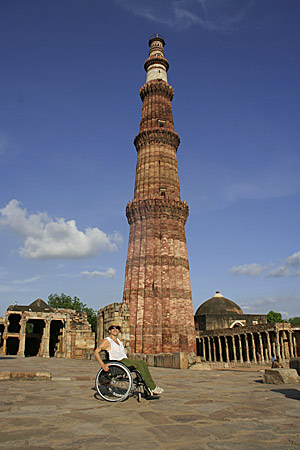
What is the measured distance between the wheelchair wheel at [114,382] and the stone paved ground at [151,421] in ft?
0.54

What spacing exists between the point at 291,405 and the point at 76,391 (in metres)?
3.27

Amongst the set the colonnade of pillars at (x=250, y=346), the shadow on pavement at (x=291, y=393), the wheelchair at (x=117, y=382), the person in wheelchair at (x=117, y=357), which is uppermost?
the person in wheelchair at (x=117, y=357)

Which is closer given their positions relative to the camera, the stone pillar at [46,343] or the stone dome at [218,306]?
the stone pillar at [46,343]

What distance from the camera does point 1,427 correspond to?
10.1ft

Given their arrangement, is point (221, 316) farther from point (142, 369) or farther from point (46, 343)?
point (142, 369)

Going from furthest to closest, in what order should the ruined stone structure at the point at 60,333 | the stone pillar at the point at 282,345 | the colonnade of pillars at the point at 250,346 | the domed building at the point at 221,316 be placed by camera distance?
the domed building at the point at 221,316 → the colonnade of pillars at the point at 250,346 → the stone pillar at the point at 282,345 → the ruined stone structure at the point at 60,333

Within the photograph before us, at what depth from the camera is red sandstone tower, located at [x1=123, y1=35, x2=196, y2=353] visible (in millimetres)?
25130

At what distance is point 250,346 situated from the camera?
35.0 meters

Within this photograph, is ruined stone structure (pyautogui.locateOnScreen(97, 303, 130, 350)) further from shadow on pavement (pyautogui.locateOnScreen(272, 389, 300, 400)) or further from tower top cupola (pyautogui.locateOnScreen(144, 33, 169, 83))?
tower top cupola (pyautogui.locateOnScreen(144, 33, 169, 83))

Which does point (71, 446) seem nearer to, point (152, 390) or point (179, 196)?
point (152, 390)

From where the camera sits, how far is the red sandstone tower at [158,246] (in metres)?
25.1

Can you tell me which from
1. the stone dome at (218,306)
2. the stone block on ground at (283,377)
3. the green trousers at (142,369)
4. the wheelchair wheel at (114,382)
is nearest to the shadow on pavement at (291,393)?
the stone block on ground at (283,377)

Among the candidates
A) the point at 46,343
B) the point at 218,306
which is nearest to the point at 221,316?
the point at 218,306

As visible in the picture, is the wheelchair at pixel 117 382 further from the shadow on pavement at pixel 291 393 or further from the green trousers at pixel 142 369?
the shadow on pavement at pixel 291 393
